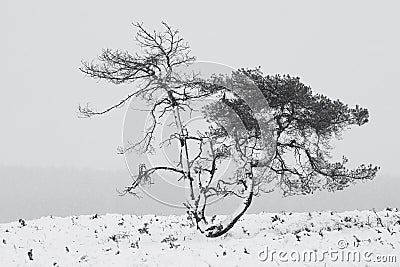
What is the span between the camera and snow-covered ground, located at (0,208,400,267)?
13.3 m

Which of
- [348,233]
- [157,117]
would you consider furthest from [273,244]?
[157,117]

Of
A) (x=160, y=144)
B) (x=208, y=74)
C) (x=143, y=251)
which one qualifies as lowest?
(x=143, y=251)

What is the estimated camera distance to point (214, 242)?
16422 mm

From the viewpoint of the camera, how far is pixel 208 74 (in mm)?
18500

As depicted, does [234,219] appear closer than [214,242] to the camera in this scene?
No

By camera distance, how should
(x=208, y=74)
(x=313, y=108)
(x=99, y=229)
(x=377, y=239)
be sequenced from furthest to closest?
(x=99, y=229), (x=208, y=74), (x=313, y=108), (x=377, y=239)

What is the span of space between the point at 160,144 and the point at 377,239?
8.96 m

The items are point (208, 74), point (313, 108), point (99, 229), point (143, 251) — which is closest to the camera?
point (143, 251)

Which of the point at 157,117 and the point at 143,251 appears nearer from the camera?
the point at 143,251

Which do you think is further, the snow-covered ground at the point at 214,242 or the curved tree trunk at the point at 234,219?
the curved tree trunk at the point at 234,219

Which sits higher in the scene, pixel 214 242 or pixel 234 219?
pixel 234 219

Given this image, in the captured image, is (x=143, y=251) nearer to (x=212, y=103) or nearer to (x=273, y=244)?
(x=273, y=244)

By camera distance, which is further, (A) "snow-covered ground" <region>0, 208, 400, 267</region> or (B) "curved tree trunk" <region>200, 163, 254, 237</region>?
(B) "curved tree trunk" <region>200, 163, 254, 237</region>

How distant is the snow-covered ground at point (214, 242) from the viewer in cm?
1325
